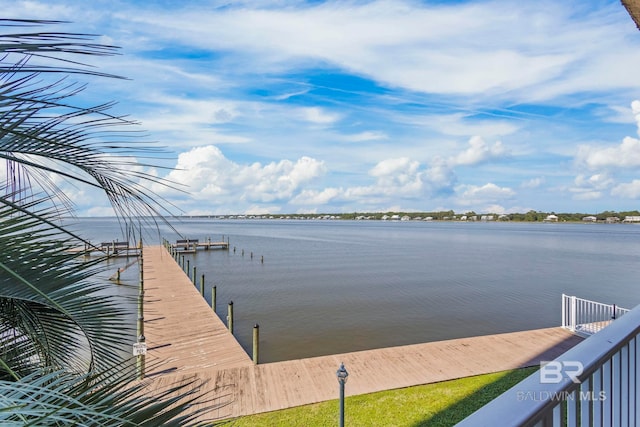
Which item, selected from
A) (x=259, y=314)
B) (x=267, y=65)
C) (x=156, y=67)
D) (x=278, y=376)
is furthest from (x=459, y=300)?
(x=156, y=67)

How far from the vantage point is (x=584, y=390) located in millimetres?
1125

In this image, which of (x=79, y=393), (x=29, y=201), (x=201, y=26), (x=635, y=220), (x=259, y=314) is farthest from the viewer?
(x=635, y=220)

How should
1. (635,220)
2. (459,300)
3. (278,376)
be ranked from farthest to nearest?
(635,220), (459,300), (278,376)

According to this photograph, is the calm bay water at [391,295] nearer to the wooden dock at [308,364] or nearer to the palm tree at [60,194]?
the palm tree at [60,194]

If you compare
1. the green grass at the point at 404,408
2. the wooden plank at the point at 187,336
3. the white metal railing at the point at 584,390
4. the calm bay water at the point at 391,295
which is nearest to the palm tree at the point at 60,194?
the calm bay water at the point at 391,295

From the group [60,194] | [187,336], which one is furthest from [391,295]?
[60,194]

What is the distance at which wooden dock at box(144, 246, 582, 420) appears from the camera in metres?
A: 6.36

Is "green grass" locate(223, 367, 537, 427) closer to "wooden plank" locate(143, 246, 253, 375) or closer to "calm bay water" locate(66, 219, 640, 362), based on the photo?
"wooden plank" locate(143, 246, 253, 375)

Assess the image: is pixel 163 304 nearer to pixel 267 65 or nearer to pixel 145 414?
pixel 267 65

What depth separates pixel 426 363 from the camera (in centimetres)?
759

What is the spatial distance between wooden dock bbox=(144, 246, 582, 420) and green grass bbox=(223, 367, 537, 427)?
0.71 feet

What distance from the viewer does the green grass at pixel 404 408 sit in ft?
18.0

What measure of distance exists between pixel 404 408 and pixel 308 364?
235cm

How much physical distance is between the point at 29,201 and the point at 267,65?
8.53m
